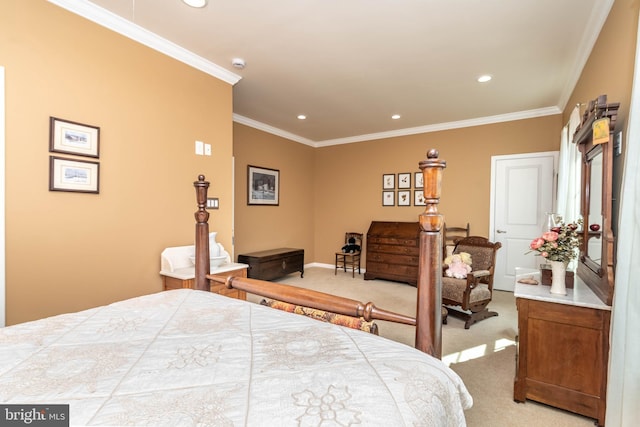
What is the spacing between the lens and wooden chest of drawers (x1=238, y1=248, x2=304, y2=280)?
4820mm

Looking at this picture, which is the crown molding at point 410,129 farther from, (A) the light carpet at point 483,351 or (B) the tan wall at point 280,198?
(A) the light carpet at point 483,351

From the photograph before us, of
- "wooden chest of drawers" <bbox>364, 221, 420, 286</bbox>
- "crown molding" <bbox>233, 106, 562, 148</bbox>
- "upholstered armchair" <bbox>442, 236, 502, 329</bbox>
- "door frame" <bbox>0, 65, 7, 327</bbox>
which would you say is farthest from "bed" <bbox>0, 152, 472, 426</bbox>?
"crown molding" <bbox>233, 106, 562, 148</bbox>

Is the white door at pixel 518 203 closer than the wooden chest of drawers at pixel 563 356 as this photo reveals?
No

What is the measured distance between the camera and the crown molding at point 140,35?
2311mm

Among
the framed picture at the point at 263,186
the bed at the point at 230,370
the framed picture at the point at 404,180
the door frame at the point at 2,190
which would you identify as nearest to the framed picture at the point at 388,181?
the framed picture at the point at 404,180

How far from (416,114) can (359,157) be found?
1694mm

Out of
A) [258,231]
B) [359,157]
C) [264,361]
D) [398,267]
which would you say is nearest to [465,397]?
[264,361]

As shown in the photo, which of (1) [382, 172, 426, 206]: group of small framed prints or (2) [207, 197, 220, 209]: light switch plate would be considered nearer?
(2) [207, 197, 220, 209]: light switch plate

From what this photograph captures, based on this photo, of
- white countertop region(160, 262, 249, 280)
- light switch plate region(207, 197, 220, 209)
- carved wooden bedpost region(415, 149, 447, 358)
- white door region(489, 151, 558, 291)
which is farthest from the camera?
white door region(489, 151, 558, 291)

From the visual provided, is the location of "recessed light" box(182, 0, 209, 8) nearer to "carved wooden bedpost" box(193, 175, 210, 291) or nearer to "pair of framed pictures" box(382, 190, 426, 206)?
"carved wooden bedpost" box(193, 175, 210, 291)

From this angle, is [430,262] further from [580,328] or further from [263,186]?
[263,186]

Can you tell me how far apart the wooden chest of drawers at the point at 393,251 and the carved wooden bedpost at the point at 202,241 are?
3.85m

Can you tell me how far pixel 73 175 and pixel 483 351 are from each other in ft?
12.2

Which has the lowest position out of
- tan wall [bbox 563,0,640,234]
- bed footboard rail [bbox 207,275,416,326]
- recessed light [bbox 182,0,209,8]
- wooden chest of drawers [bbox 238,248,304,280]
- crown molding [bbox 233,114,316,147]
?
wooden chest of drawers [bbox 238,248,304,280]
